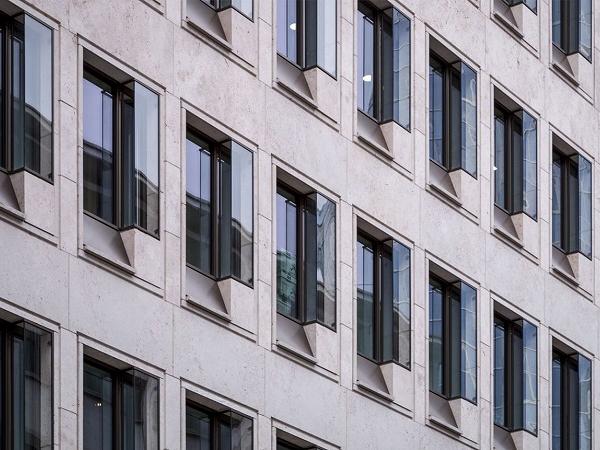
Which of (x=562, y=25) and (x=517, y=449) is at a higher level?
(x=562, y=25)

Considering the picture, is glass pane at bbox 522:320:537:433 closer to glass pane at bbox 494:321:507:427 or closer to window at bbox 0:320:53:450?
glass pane at bbox 494:321:507:427

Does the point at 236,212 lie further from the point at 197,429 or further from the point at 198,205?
the point at 197,429

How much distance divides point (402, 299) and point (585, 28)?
461 inches

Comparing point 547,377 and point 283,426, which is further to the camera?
point 547,377

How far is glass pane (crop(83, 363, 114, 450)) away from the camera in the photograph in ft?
124

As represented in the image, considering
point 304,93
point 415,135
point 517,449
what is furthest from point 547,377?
point 304,93

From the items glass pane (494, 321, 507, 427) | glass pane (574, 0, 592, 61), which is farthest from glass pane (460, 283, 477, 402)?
glass pane (574, 0, 592, 61)

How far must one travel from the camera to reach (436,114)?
4884 cm

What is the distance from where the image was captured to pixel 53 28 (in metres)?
38.2

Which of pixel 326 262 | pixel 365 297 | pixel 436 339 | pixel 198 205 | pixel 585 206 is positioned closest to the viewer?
pixel 198 205

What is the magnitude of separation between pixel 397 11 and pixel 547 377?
8.86m

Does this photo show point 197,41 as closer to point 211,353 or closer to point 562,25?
point 211,353

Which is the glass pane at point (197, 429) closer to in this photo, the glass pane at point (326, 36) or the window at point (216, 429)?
the window at point (216, 429)

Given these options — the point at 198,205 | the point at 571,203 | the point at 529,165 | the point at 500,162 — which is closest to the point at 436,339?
the point at 500,162
